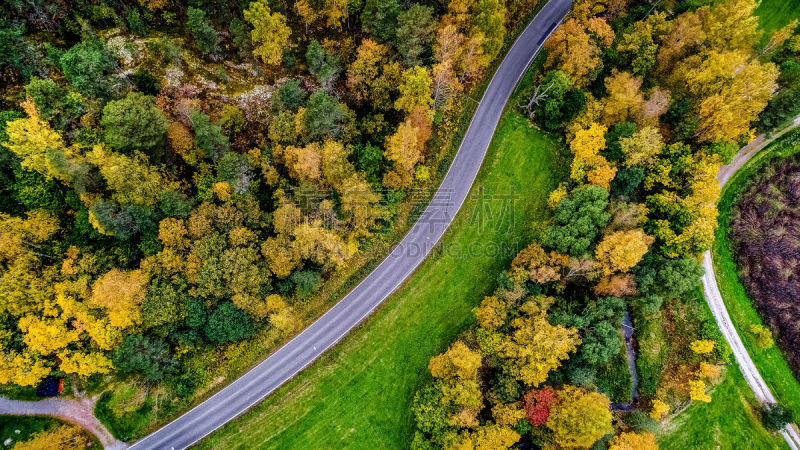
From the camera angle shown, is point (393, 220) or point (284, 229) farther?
point (393, 220)

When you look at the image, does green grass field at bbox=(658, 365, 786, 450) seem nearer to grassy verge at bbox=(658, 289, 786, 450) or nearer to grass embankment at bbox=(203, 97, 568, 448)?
grassy verge at bbox=(658, 289, 786, 450)

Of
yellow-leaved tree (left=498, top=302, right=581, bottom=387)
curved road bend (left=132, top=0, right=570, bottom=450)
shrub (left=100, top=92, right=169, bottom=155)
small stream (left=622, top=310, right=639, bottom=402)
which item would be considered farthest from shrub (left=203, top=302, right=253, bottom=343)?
small stream (left=622, top=310, right=639, bottom=402)

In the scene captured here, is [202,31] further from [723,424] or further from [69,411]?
[723,424]

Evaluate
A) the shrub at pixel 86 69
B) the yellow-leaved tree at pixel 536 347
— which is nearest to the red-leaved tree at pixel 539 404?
the yellow-leaved tree at pixel 536 347

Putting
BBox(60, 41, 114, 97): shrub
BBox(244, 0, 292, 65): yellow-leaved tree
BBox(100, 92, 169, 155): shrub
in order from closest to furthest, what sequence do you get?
BBox(100, 92, 169, 155): shrub, BBox(60, 41, 114, 97): shrub, BBox(244, 0, 292, 65): yellow-leaved tree

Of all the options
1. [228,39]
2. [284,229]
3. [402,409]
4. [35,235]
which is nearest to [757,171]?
[402,409]

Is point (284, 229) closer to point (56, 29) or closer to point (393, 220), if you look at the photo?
point (393, 220)
